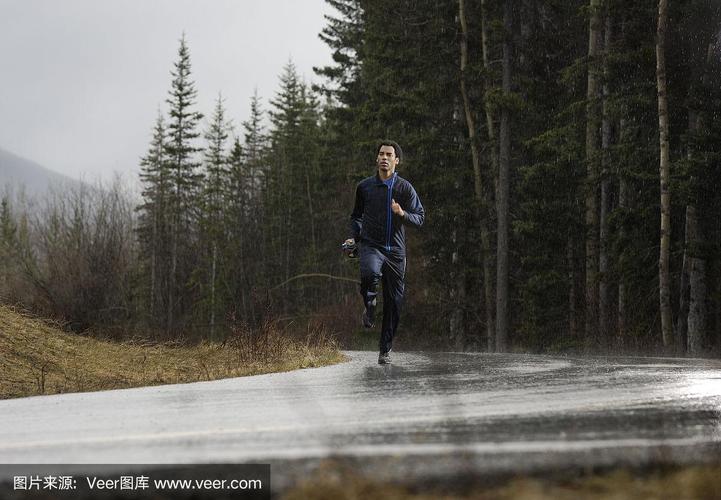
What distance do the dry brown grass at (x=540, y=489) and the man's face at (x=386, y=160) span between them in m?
6.66

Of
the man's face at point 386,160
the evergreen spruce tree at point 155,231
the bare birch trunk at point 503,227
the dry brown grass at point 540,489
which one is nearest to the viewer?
the dry brown grass at point 540,489

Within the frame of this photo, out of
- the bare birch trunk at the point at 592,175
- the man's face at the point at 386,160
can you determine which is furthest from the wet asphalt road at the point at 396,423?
the bare birch trunk at the point at 592,175

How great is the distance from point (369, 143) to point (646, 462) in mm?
26198

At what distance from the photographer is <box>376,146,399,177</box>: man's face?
1030 centimetres

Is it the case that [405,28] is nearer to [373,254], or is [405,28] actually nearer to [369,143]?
[369,143]

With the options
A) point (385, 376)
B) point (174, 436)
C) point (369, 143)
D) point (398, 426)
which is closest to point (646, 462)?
point (398, 426)

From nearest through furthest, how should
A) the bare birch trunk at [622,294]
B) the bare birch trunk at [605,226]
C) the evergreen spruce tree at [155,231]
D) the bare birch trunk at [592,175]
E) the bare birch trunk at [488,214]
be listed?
the bare birch trunk at [622,294], the bare birch trunk at [605,226], the bare birch trunk at [592,175], the bare birch trunk at [488,214], the evergreen spruce tree at [155,231]

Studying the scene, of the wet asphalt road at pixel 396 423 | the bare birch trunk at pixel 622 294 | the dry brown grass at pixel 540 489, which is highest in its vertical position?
the bare birch trunk at pixel 622 294

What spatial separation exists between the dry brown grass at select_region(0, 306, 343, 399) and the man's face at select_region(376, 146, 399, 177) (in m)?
2.83

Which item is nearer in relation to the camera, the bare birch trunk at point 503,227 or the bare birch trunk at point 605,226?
the bare birch trunk at point 605,226

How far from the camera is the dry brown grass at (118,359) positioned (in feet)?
36.2

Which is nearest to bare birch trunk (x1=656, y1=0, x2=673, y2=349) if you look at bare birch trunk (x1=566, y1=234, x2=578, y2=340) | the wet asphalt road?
bare birch trunk (x1=566, y1=234, x2=578, y2=340)

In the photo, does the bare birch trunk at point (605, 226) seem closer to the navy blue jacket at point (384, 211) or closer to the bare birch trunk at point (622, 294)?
the bare birch trunk at point (622, 294)

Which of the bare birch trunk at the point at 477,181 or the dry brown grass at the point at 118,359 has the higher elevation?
the bare birch trunk at the point at 477,181
